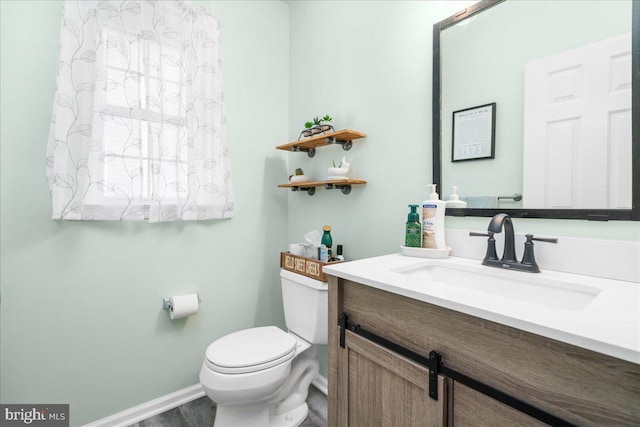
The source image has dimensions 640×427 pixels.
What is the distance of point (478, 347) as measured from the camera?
647 mm

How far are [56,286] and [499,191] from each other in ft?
6.34

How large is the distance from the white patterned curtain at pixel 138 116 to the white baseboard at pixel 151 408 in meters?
1.00

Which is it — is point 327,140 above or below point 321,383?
above

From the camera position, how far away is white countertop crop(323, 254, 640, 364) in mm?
488

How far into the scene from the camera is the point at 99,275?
4.79 feet

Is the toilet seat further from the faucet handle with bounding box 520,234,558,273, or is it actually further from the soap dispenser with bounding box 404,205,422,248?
the faucet handle with bounding box 520,234,558,273

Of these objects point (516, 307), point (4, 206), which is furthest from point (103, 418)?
point (516, 307)

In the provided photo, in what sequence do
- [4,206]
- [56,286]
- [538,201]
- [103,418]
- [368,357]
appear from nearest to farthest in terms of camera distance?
[368,357]
[538,201]
[4,206]
[56,286]
[103,418]

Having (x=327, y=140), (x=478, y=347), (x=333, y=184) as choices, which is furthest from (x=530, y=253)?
(x=327, y=140)

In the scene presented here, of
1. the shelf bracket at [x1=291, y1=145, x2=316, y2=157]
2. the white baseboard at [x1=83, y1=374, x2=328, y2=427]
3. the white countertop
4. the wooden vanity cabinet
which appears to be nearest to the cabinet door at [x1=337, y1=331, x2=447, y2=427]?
the wooden vanity cabinet

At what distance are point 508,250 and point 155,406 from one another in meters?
1.88

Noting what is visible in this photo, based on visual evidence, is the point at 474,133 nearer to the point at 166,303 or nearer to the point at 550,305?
the point at 550,305

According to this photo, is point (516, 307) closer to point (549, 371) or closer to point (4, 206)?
point (549, 371)

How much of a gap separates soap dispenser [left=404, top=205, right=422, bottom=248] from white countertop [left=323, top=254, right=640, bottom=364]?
21 cm
